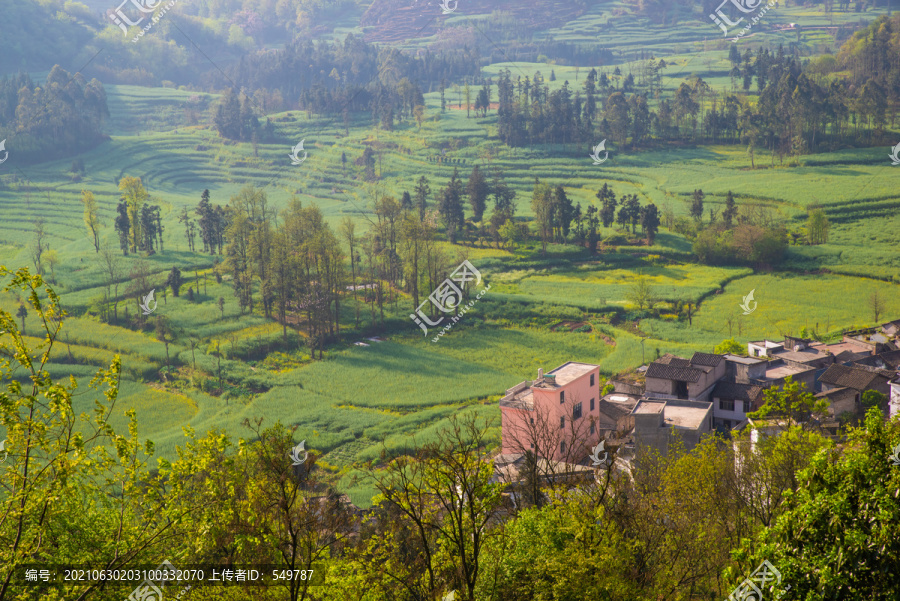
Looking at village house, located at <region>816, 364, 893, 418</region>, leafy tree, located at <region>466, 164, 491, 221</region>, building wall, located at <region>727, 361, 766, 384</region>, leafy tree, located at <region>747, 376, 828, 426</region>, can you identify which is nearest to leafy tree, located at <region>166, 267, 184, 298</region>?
leafy tree, located at <region>466, 164, 491, 221</region>

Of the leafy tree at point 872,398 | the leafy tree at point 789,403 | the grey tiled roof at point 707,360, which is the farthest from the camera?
the grey tiled roof at point 707,360

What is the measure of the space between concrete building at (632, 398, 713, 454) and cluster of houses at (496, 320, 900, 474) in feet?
0.13

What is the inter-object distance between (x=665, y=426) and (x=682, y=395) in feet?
17.3

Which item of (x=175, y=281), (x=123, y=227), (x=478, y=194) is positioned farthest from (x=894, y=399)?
(x=123, y=227)

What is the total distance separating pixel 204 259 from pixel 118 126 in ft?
208

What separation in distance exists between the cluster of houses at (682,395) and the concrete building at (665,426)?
0.13ft

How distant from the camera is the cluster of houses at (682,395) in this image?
30984mm

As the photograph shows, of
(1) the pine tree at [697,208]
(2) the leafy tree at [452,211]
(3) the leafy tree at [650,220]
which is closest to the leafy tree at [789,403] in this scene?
(3) the leafy tree at [650,220]

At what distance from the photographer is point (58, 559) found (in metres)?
12.0

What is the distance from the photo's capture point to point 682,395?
3556cm

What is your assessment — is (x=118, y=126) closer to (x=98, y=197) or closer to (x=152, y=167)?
(x=152, y=167)

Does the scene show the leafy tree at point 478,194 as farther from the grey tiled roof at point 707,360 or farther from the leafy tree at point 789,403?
the leafy tree at point 789,403

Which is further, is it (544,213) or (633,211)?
(544,213)

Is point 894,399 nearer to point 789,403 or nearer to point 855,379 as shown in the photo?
point 855,379
